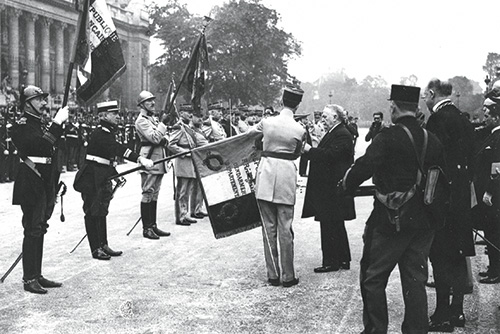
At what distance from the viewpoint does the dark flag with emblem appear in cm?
981

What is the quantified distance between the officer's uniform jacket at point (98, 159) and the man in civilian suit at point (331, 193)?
253cm

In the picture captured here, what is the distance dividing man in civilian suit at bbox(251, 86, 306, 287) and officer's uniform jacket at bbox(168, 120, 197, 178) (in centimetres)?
431

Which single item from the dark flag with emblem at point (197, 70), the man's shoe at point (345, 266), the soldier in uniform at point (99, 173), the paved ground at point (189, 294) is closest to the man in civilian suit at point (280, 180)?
the paved ground at point (189, 294)

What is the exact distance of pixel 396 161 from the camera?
453 cm

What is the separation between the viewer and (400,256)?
4.62 m

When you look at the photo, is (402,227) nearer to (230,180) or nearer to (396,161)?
(396,161)

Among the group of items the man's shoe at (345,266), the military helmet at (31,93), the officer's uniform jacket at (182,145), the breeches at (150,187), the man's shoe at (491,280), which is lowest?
the man's shoe at (345,266)

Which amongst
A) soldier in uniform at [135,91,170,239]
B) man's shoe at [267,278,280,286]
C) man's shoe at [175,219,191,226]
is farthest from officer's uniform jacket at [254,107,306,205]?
man's shoe at [175,219,191,226]

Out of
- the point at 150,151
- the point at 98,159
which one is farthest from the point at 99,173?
the point at 150,151

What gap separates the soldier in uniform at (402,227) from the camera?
4.52 m

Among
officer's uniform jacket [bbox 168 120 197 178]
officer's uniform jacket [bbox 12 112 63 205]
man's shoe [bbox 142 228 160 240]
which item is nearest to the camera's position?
officer's uniform jacket [bbox 12 112 63 205]

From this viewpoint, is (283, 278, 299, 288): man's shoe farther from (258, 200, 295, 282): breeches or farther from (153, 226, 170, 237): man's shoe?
(153, 226, 170, 237): man's shoe

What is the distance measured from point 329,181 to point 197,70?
153 inches

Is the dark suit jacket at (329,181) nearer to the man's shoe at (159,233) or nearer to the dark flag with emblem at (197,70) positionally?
the man's shoe at (159,233)
